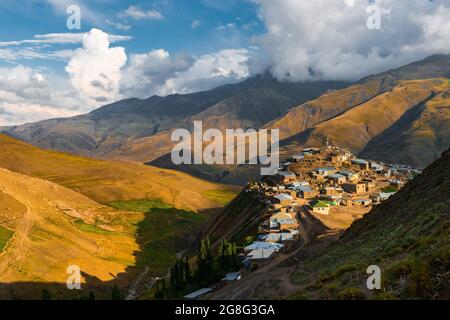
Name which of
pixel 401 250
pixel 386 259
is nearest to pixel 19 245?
pixel 386 259

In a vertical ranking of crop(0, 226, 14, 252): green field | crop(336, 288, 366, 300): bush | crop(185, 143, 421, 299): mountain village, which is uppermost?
crop(185, 143, 421, 299): mountain village

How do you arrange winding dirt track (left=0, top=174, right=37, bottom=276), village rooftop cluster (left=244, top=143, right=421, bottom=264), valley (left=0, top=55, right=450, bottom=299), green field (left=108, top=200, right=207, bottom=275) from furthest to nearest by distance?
1. green field (left=108, top=200, right=207, bottom=275)
2. village rooftop cluster (left=244, top=143, right=421, bottom=264)
3. winding dirt track (left=0, top=174, right=37, bottom=276)
4. valley (left=0, top=55, right=450, bottom=299)

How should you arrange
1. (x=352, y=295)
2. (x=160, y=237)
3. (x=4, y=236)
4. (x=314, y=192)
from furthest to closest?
(x=160, y=237), (x=314, y=192), (x=4, y=236), (x=352, y=295)

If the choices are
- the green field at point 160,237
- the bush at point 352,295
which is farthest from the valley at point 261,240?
the green field at point 160,237

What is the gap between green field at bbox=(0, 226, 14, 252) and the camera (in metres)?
97.4

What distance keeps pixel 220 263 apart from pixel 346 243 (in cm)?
2831

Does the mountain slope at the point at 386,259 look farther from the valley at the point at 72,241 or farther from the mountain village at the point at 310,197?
the valley at the point at 72,241

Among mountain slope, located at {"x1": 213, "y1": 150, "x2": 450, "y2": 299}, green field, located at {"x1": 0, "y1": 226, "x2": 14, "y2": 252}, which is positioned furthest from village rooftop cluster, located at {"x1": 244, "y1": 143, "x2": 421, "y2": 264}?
green field, located at {"x1": 0, "y1": 226, "x2": 14, "y2": 252}

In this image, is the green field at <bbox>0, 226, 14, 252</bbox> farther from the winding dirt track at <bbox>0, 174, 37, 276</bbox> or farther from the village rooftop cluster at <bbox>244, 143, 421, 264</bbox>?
the village rooftop cluster at <bbox>244, 143, 421, 264</bbox>

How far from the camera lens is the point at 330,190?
12225 cm

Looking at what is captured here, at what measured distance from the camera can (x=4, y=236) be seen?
10250 centimetres

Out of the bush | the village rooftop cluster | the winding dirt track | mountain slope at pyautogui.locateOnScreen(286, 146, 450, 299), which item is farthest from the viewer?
the village rooftop cluster

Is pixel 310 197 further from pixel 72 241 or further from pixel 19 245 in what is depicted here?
pixel 19 245
